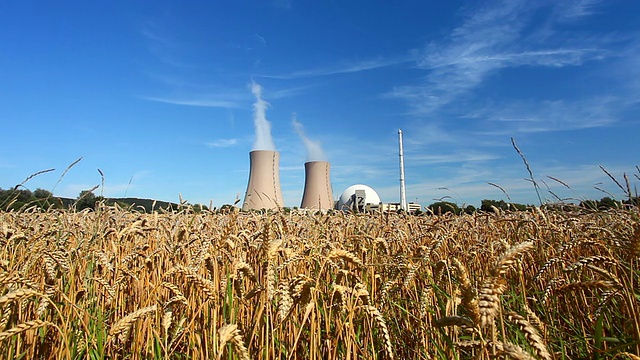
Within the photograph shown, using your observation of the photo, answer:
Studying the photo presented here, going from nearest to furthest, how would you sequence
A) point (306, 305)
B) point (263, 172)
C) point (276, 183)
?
point (306, 305)
point (263, 172)
point (276, 183)

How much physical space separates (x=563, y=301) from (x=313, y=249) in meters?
1.44

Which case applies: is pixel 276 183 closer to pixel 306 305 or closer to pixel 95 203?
pixel 95 203

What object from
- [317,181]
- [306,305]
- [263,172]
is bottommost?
[306,305]

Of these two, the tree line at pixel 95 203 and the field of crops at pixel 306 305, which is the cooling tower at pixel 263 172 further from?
the field of crops at pixel 306 305

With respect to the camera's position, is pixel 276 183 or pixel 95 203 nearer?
pixel 95 203

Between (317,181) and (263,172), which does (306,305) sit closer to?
(263,172)

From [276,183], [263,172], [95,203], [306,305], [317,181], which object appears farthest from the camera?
[317,181]

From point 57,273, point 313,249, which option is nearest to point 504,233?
point 313,249

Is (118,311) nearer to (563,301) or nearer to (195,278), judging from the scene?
(195,278)

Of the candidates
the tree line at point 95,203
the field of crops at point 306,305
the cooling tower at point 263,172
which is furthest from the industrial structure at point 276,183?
the field of crops at point 306,305

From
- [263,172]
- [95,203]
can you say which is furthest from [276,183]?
[95,203]

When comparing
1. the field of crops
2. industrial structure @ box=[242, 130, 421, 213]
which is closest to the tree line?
the field of crops

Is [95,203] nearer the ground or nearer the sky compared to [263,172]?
nearer the ground

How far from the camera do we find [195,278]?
1.18 m
